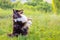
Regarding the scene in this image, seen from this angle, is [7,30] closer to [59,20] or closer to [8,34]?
[8,34]

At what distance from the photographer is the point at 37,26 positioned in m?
2.43

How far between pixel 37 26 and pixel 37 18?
0.24 feet

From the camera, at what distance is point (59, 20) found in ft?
8.07

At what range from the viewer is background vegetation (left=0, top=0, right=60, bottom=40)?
2414 millimetres

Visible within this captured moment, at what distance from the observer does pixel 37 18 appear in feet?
8.01

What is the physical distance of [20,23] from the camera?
241cm

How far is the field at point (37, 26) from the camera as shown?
2.41m

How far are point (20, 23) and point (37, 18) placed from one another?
0.16 m

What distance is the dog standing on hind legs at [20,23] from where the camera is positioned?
2377 mm

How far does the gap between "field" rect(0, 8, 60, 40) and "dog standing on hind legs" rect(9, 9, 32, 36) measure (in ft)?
0.12

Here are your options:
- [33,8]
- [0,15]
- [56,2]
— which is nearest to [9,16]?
[0,15]

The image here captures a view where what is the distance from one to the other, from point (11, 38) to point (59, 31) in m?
0.43

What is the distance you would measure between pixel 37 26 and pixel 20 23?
0.15m

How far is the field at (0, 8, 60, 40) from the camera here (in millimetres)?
2412
